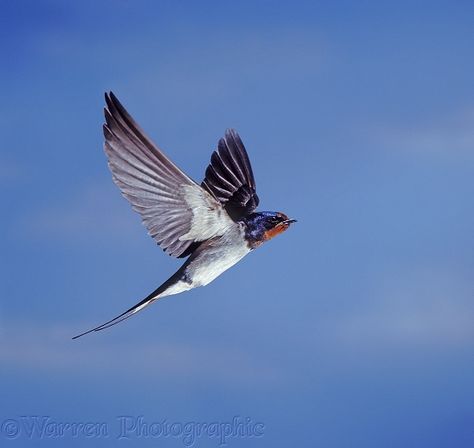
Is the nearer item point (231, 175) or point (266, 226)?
point (266, 226)

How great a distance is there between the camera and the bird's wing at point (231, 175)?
257 cm

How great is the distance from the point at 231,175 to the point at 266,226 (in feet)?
1.10

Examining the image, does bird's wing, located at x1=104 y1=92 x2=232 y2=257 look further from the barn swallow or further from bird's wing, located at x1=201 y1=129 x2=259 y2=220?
bird's wing, located at x1=201 y1=129 x2=259 y2=220

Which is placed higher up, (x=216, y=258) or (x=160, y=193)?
(x=160, y=193)

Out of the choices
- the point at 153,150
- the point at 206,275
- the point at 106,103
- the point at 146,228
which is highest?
the point at 106,103

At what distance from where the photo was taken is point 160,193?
233 cm

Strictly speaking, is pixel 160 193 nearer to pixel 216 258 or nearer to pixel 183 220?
pixel 183 220

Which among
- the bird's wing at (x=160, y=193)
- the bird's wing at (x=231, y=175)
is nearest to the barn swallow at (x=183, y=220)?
the bird's wing at (x=160, y=193)

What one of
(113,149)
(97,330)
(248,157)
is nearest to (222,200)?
(248,157)

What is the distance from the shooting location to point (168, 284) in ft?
7.55

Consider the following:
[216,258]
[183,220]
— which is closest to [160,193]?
[183,220]

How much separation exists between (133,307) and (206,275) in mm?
237

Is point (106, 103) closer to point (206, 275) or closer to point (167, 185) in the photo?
point (167, 185)

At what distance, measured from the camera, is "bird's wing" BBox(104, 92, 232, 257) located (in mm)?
2180
